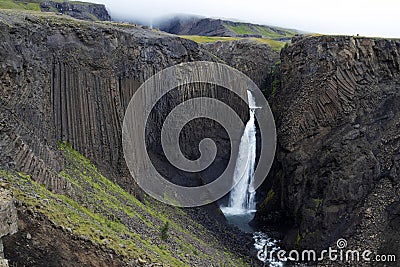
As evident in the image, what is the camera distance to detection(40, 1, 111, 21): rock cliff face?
71.0m

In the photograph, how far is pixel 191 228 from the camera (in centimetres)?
2373

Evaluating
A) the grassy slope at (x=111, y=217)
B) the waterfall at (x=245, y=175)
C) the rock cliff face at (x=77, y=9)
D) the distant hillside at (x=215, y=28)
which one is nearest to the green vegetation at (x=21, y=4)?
the rock cliff face at (x=77, y=9)

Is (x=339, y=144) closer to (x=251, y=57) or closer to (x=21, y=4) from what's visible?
(x=251, y=57)

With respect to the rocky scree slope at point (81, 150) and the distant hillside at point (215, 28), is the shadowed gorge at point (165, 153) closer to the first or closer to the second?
the rocky scree slope at point (81, 150)

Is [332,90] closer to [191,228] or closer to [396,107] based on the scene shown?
[396,107]

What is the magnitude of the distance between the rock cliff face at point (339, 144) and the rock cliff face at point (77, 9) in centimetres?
5196

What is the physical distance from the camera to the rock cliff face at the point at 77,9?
233 ft

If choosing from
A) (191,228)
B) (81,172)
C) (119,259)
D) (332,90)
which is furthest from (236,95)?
(119,259)

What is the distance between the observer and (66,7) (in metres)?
75.5

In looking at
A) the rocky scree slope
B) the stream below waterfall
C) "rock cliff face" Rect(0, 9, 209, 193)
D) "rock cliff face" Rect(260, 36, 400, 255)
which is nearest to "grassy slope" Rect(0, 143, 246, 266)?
the rocky scree slope

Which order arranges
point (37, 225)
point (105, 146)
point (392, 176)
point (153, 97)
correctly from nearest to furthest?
1. point (37, 225)
2. point (105, 146)
3. point (392, 176)
4. point (153, 97)

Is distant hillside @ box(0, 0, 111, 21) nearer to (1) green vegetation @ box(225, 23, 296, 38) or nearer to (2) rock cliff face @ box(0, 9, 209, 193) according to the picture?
(1) green vegetation @ box(225, 23, 296, 38)

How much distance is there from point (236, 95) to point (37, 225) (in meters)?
28.4

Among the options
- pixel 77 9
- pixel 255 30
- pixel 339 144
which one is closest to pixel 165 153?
pixel 339 144
